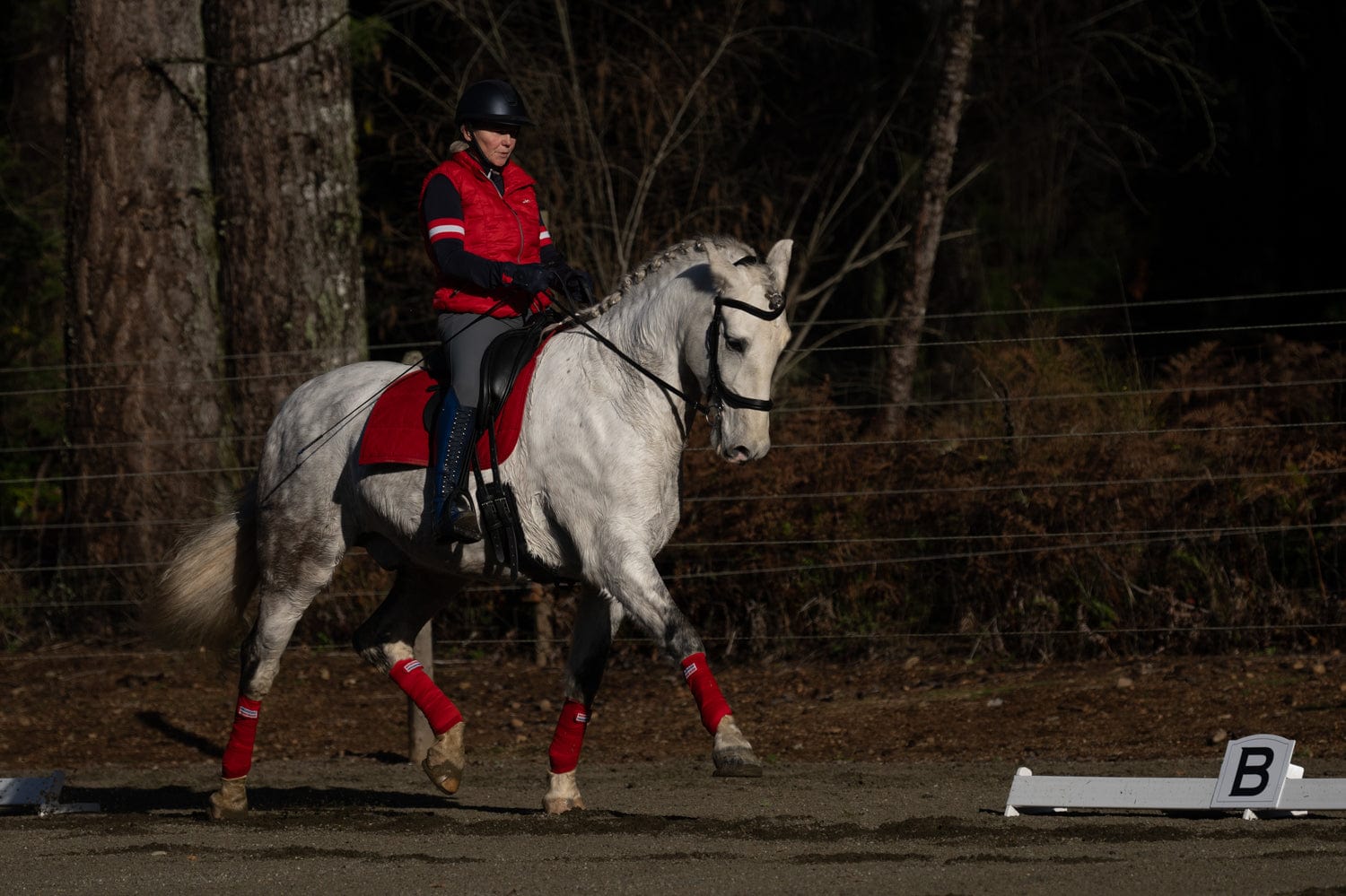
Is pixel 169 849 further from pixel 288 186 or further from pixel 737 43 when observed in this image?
pixel 737 43

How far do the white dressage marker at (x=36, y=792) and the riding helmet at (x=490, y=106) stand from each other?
343 cm

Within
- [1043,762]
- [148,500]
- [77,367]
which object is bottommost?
[1043,762]

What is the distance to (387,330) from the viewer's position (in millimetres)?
15469

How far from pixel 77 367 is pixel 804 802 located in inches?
278

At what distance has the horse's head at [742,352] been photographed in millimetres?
6145

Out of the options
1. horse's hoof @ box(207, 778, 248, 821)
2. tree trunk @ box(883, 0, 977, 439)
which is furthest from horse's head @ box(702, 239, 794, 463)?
tree trunk @ box(883, 0, 977, 439)

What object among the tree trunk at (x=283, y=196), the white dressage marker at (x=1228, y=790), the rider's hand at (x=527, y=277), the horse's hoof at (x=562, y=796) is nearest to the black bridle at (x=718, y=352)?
the rider's hand at (x=527, y=277)

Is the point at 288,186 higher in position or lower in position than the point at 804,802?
higher

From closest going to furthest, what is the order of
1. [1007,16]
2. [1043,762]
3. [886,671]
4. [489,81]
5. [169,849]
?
[169,849] → [489,81] → [1043,762] → [886,671] → [1007,16]

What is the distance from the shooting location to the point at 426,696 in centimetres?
716

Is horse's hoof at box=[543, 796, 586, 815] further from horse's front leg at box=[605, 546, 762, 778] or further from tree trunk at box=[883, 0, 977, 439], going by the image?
tree trunk at box=[883, 0, 977, 439]

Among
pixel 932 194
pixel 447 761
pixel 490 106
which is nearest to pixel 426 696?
pixel 447 761

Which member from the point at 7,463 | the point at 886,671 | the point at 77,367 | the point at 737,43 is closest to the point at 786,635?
the point at 886,671

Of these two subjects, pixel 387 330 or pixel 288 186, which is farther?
pixel 387 330
